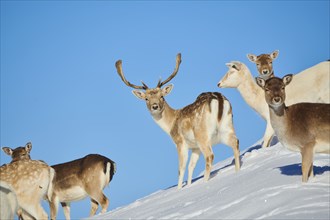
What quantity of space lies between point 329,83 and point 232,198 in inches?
288

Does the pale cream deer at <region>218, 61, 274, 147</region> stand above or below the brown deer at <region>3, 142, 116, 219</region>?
above

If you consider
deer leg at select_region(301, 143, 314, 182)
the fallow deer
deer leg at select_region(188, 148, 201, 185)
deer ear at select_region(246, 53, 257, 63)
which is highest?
deer ear at select_region(246, 53, 257, 63)

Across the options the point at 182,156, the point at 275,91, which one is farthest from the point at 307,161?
the point at 182,156

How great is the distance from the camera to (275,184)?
30.5 feet

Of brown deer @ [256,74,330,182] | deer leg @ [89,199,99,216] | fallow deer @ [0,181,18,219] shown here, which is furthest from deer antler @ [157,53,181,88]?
fallow deer @ [0,181,18,219]

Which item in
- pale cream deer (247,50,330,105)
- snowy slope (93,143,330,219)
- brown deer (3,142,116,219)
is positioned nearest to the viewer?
snowy slope (93,143,330,219)

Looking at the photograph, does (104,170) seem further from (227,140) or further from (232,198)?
(232,198)

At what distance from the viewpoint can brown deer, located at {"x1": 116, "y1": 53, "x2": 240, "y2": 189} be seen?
1247cm

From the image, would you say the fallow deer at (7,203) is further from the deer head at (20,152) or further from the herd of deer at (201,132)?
the deer head at (20,152)

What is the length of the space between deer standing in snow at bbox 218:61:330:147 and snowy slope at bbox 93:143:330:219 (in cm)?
201

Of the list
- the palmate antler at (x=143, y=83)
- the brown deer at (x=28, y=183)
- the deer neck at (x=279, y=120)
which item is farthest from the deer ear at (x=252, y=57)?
the brown deer at (x=28, y=183)

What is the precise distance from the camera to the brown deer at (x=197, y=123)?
1247cm

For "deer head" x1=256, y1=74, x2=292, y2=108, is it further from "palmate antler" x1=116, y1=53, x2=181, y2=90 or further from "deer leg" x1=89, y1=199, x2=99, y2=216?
"deer leg" x1=89, y1=199, x2=99, y2=216

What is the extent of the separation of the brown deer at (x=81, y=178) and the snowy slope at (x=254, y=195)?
46.2 inches
